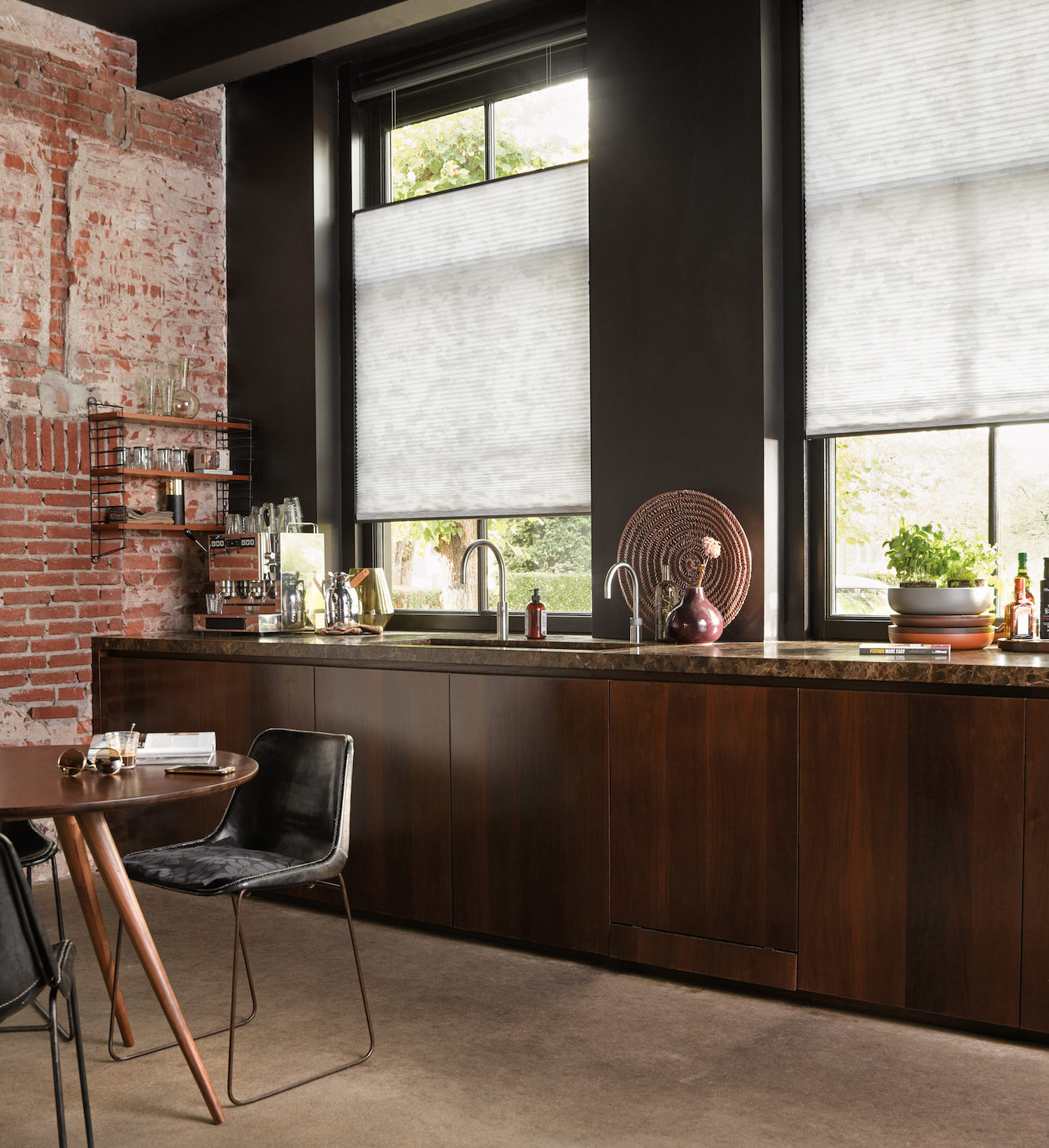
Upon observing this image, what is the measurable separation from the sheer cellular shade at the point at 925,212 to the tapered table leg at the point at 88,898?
8.87 feet

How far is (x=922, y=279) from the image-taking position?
12.6 ft

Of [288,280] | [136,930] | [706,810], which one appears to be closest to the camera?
[136,930]

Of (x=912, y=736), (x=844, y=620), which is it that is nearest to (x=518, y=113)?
(x=844, y=620)

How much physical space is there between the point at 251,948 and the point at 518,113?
11.4ft

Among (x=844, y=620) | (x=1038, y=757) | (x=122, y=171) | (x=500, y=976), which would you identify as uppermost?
(x=122, y=171)

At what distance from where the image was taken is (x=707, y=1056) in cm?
290

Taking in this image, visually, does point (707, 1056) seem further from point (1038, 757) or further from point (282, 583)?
point (282, 583)

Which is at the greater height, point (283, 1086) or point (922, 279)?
point (922, 279)

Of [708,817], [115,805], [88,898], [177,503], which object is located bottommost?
[88,898]

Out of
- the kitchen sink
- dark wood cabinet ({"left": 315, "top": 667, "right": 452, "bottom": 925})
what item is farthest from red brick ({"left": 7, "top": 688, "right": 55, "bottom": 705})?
the kitchen sink

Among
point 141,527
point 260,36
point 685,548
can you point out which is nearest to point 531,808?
point 685,548

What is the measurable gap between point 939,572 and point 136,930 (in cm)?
243

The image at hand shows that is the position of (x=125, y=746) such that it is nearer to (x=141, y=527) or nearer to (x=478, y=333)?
(x=141, y=527)

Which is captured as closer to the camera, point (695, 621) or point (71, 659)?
point (695, 621)
